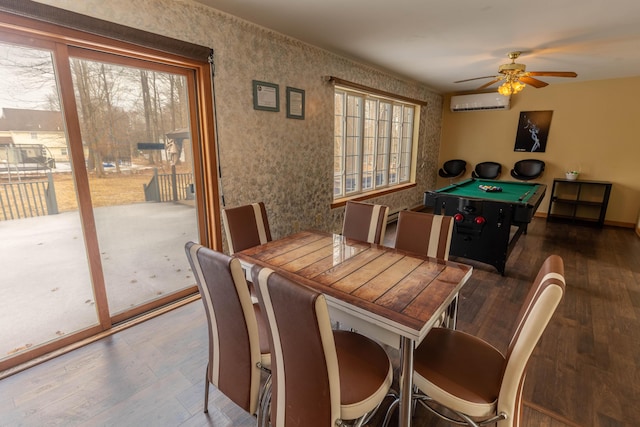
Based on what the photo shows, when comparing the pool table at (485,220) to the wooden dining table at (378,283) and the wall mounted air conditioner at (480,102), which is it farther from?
the wall mounted air conditioner at (480,102)

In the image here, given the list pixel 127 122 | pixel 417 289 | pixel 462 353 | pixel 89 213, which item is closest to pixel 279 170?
pixel 127 122

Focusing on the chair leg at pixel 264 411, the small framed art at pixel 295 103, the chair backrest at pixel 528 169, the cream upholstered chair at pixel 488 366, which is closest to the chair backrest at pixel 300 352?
the chair leg at pixel 264 411

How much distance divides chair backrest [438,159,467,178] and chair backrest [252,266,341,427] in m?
6.41

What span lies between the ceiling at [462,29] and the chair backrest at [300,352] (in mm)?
2376

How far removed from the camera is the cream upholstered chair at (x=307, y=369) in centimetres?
96

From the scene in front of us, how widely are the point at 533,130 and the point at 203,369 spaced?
668 cm

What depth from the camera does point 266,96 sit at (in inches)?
120

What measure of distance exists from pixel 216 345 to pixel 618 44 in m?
4.86

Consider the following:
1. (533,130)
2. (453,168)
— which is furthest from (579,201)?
(453,168)

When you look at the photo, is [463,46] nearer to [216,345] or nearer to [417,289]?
[417,289]

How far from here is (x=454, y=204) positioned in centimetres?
345

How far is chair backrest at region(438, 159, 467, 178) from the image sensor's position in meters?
6.56

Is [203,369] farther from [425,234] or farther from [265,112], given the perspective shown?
[265,112]

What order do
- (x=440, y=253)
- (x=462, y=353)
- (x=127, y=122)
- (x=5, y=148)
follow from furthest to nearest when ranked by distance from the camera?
(x=127, y=122) < (x=440, y=253) < (x=5, y=148) < (x=462, y=353)
